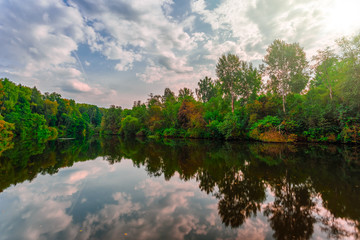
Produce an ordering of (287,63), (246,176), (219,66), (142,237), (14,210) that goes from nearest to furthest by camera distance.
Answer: (142,237) → (14,210) → (246,176) → (287,63) → (219,66)

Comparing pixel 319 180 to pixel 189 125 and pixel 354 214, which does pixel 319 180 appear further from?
pixel 189 125

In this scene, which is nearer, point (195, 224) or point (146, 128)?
point (195, 224)

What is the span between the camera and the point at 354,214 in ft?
12.1

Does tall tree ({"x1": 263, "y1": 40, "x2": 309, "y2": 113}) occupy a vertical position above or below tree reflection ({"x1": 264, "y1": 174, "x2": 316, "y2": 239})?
above

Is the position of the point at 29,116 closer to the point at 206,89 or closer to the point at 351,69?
the point at 206,89

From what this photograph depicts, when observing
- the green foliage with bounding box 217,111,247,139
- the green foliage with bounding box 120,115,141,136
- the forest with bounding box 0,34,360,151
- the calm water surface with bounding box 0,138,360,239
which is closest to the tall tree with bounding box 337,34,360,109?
the forest with bounding box 0,34,360,151

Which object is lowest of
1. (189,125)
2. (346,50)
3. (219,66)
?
(189,125)

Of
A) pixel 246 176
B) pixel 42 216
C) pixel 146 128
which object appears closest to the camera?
pixel 42 216

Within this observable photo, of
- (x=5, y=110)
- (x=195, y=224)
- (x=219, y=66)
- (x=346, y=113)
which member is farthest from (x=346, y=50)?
(x=5, y=110)

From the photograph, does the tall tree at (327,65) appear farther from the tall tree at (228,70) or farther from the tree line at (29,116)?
the tree line at (29,116)

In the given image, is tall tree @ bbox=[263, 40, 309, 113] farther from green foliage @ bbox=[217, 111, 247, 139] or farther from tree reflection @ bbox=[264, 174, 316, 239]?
tree reflection @ bbox=[264, 174, 316, 239]

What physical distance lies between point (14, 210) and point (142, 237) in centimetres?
365

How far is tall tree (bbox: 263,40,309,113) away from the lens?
77.1 ft

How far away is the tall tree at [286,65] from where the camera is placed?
23.5 meters
